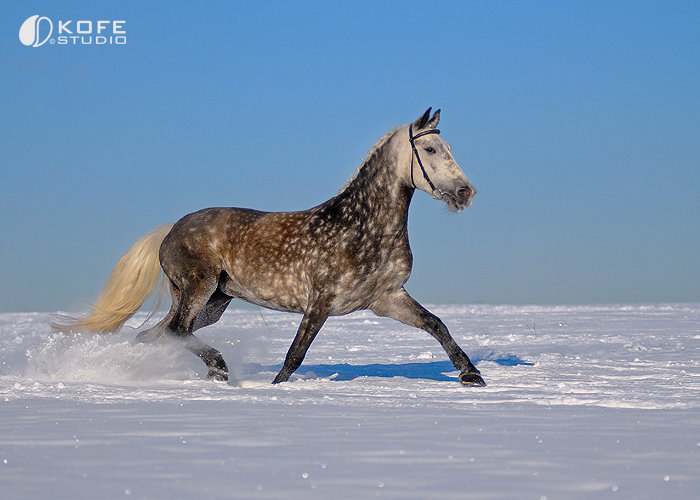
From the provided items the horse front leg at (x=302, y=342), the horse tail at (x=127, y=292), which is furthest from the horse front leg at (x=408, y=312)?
the horse tail at (x=127, y=292)

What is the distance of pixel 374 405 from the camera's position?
13.9 ft

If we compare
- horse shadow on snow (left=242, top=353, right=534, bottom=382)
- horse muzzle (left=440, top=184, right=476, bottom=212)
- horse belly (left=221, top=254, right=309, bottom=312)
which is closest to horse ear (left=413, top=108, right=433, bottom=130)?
horse muzzle (left=440, top=184, right=476, bottom=212)

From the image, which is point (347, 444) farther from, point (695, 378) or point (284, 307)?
point (695, 378)

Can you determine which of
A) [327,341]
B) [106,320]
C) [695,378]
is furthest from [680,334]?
[106,320]

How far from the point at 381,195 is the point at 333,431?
3.06m

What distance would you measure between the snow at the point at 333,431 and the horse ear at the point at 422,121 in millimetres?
2004

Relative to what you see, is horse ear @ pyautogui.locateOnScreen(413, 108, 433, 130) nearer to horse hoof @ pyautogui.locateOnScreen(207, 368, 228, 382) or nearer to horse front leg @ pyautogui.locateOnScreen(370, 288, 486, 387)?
horse front leg @ pyautogui.locateOnScreen(370, 288, 486, 387)

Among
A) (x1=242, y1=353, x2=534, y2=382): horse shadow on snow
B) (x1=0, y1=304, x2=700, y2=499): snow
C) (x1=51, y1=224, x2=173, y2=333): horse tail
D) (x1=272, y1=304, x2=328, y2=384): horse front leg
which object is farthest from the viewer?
(x1=51, y1=224, x2=173, y2=333): horse tail

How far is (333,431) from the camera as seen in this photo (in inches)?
128

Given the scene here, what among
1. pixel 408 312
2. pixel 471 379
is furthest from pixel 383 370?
pixel 471 379

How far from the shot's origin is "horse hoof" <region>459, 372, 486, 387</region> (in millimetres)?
5798

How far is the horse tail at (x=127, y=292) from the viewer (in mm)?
7074

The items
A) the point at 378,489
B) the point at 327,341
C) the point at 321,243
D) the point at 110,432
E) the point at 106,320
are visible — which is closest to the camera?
the point at 378,489

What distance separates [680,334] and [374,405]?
981 cm
